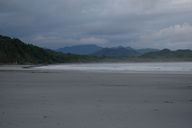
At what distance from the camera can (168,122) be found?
16.2 ft

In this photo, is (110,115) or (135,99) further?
(135,99)

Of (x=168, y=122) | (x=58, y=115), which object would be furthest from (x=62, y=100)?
(x=168, y=122)

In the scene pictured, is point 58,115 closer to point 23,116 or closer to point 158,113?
point 23,116

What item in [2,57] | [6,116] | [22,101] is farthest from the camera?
[2,57]

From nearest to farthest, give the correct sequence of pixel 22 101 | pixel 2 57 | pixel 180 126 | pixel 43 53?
pixel 180 126 → pixel 22 101 → pixel 2 57 → pixel 43 53

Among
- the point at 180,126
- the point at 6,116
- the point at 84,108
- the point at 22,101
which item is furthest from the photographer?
the point at 22,101

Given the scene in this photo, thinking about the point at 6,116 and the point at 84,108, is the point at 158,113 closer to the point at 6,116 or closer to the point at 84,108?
the point at 84,108

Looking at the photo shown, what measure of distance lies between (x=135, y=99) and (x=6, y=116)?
4.42 m

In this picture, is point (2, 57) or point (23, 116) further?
point (2, 57)

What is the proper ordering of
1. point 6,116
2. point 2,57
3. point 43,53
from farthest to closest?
point 43,53 < point 2,57 < point 6,116

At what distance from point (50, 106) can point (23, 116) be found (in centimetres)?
120

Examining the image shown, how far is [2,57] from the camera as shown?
170 feet

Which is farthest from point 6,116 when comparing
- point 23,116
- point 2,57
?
point 2,57

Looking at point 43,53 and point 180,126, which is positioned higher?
point 43,53
